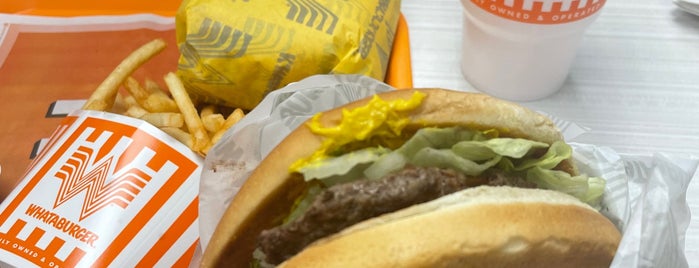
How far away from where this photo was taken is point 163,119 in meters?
1.29

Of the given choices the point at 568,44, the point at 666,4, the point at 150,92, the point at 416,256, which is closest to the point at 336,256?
the point at 416,256

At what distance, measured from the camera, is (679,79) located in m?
1.42

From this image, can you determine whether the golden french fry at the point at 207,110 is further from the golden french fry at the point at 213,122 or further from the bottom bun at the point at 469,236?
the bottom bun at the point at 469,236

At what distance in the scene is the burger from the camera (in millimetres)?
680

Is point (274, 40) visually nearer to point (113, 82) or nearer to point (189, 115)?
point (189, 115)

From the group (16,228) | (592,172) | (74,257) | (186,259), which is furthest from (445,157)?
(16,228)

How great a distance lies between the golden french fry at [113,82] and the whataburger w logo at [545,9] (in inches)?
29.8

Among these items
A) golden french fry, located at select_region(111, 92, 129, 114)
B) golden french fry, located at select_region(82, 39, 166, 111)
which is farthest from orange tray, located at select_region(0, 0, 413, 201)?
golden french fry, located at select_region(82, 39, 166, 111)

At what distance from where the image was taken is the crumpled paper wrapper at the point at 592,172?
2.76 ft

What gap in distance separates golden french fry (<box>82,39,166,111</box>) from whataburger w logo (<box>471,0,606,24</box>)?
0.76 meters

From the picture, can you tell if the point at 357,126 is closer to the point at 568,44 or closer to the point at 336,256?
the point at 336,256

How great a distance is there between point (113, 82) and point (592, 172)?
981 mm

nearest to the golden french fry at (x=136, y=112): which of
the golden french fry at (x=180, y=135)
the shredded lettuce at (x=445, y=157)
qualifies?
the golden french fry at (x=180, y=135)

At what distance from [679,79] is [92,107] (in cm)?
131
